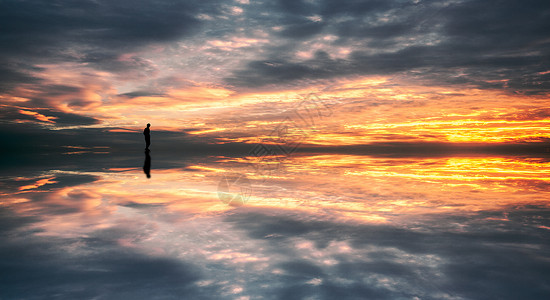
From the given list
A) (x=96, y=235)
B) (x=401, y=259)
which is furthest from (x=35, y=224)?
(x=401, y=259)

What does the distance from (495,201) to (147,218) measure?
6.75m

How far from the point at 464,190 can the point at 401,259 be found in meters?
5.56

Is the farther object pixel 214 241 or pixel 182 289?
pixel 214 241

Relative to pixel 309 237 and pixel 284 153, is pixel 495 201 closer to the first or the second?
pixel 309 237

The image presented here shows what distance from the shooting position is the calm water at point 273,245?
9.95ft

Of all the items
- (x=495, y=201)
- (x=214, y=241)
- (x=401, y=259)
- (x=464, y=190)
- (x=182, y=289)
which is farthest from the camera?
(x=464, y=190)

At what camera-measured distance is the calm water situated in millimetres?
3031

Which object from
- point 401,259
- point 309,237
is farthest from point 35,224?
point 401,259

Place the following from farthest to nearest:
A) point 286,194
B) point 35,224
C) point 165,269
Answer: point 286,194 < point 35,224 < point 165,269

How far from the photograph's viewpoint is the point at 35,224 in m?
4.98

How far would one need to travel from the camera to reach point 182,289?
9.83 feet

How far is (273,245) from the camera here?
4125 millimetres

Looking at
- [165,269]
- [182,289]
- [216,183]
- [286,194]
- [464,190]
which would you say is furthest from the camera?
[216,183]

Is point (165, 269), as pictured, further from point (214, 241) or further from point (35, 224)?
point (35, 224)
